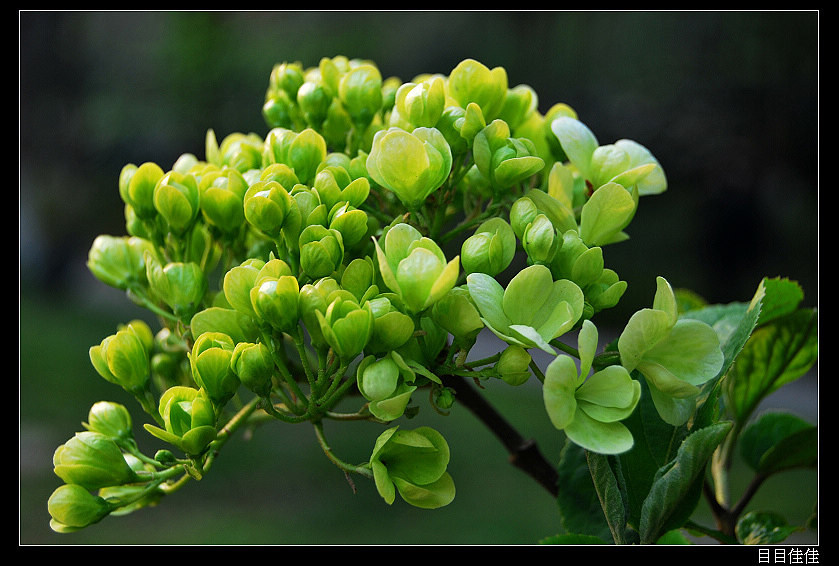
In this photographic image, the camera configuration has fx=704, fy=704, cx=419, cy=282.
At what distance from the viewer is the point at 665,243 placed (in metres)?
3.00

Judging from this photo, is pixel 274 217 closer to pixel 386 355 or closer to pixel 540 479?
pixel 386 355

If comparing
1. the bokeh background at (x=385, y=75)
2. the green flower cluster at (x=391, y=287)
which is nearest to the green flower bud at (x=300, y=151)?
the green flower cluster at (x=391, y=287)

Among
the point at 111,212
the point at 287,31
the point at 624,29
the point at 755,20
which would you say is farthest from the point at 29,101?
the point at 755,20

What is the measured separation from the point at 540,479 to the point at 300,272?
22 centimetres

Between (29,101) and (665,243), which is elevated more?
(29,101)

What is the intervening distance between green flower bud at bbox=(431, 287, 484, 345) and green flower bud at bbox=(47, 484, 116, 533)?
0.20 metres

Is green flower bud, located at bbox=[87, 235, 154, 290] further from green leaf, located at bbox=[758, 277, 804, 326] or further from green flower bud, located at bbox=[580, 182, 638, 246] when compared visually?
green leaf, located at bbox=[758, 277, 804, 326]

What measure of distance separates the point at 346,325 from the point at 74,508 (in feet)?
0.58

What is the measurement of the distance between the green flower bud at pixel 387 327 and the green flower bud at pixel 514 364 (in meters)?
0.04

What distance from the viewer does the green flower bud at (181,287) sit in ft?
1.24

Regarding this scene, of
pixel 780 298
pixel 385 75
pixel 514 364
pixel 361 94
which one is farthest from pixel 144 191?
pixel 385 75

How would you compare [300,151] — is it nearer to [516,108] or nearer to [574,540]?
[516,108]
